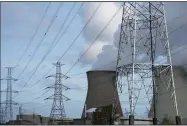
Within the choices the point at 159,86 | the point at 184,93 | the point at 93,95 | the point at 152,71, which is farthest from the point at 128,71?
the point at 93,95

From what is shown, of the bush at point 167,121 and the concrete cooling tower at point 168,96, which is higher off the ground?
the concrete cooling tower at point 168,96

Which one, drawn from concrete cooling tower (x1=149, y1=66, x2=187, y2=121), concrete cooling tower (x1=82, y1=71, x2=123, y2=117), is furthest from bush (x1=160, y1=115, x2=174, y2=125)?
concrete cooling tower (x1=82, y1=71, x2=123, y2=117)

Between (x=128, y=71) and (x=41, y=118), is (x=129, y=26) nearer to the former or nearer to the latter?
(x=128, y=71)

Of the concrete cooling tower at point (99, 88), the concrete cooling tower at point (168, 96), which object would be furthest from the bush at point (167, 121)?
the concrete cooling tower at point (99, 88)

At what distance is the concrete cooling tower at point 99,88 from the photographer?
110 feet

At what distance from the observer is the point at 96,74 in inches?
1320

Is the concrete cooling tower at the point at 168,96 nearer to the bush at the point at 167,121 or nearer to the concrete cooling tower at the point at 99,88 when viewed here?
the bush at the point at 167,121

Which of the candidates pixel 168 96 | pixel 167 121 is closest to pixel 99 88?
pixel 168 96

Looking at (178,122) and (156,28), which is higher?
(156,28)

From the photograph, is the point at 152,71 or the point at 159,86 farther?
the point at 159,86

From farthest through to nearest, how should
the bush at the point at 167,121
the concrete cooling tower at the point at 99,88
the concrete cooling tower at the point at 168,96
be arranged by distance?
the concrete cooling tower at the point at 99,88
the concrete cooling tower at the point at 168,96
the bush at the point at 167,121

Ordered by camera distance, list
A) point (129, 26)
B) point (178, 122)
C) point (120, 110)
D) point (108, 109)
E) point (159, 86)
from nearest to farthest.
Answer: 1. point (178, 122)
2. point (129, 26)
3. point (159, 86)
4. point (108, 109)
5. point (120, 110)

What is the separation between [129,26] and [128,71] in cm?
292

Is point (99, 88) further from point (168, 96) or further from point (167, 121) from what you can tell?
point (167, 121)
